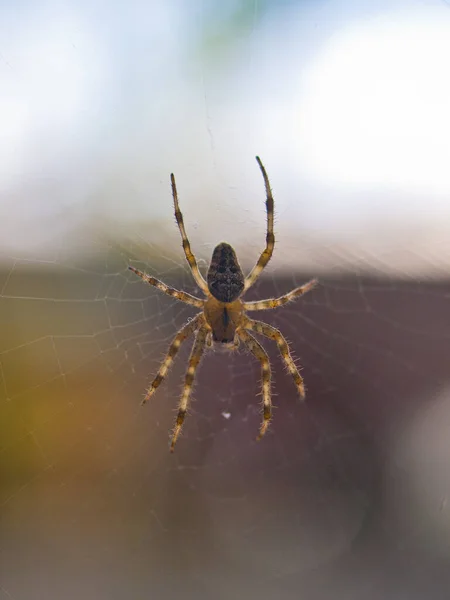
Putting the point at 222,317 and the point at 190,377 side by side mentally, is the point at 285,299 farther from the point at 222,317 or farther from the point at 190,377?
the point at 190,377

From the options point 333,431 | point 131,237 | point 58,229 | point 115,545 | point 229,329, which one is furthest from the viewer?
point 333,431

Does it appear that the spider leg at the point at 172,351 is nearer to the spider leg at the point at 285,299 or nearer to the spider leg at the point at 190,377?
the spider leg at the point at 190,377

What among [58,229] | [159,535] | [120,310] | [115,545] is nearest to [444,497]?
[159,535]

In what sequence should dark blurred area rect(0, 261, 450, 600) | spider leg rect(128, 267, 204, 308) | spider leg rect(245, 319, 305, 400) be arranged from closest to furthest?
spider leg rect(128, 267, 204, 308) → spider leg rect(245, 319, 305, 400) → dark blurred area rect(0, 261, 450, 600)

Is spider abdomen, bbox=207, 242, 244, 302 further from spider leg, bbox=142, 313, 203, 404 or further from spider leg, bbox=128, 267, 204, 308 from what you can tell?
spider leg, bbox=142, 313, 203, 404

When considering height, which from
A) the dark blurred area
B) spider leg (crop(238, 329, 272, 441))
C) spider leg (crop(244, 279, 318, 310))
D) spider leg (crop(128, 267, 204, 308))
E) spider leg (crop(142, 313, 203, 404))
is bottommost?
the dark blurred area

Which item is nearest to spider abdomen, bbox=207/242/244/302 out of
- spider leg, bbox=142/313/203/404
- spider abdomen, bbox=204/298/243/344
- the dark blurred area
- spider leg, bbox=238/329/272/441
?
spider abdomen, bbox=204/298/243/344

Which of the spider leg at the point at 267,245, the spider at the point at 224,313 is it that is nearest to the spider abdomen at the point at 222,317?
the spider at the point at 224,313

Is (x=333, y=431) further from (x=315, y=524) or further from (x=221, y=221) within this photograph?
(x=221, y=221)
